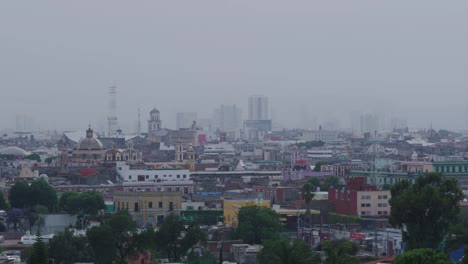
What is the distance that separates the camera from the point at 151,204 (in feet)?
158

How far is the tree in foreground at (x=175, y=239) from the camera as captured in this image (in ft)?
112

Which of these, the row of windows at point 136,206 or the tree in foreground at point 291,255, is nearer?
the tree in foreground at point 291,255

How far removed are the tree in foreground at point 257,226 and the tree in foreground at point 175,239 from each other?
132 inches

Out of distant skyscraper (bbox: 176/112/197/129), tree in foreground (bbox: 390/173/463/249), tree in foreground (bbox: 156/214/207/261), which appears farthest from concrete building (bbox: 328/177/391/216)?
distant skyscraper (bbox: 176/112/197/129)

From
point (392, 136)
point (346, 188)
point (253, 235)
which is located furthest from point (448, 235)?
point (392, 136)

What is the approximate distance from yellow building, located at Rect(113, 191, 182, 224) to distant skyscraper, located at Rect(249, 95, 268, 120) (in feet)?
465

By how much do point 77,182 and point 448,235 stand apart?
32.3 m

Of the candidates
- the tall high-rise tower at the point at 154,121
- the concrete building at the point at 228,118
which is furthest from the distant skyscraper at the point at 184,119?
the tall high-rise tower at the point at 154,121

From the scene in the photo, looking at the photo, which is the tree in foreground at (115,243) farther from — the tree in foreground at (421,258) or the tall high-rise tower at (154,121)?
the tall high-rise tower at (154,121)

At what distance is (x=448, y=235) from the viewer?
1244 inches

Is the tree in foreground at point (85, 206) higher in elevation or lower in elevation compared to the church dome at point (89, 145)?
lower

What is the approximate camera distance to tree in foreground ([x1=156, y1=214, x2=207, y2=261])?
3400 centimetres

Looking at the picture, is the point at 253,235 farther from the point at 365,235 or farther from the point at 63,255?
the point at 63,255

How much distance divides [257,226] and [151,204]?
10276mm
